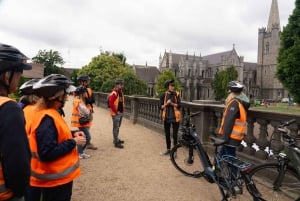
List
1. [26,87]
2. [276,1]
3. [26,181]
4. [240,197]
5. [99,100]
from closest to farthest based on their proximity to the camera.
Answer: [26,181] → [26,87] → [240,197] → [99,100] → [276,1]

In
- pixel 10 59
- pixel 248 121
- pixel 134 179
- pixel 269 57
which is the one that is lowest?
pixel 134 179

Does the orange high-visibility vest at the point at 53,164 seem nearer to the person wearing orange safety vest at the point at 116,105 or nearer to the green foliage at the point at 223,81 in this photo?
the person wearing orange safety vest at the point at 116,105

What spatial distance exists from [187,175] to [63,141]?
3.77 meters

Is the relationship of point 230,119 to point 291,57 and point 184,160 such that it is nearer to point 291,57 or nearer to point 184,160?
point 184,160

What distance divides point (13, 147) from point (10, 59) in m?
0.65

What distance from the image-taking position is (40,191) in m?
3.04

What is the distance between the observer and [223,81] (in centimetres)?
8256

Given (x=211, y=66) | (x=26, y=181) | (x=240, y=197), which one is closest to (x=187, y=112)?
(x=240, y=197)

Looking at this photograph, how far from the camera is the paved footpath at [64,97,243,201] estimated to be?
4.95 metres

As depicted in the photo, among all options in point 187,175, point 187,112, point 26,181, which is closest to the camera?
point 26,181

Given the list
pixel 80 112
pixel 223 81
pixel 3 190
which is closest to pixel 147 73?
pixel 223 81

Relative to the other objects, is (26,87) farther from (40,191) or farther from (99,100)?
(99,100)

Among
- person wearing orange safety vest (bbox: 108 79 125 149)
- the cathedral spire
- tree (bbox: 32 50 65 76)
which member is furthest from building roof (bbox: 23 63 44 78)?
the cathedral spire

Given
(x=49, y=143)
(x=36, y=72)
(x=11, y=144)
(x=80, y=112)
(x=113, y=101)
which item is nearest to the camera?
(x=11, y=144)
